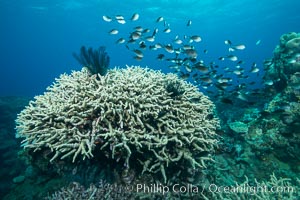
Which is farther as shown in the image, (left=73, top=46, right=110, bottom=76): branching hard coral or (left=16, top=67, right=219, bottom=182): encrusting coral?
(left=73, top=46, right=110, bottom=76): branching hard coral

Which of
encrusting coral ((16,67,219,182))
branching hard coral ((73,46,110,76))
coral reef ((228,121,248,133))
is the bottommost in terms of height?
encrusting coral ((16,67,219,182))

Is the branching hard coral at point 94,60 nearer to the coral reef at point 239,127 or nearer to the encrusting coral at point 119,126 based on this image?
the encrusting coral at point 119,126

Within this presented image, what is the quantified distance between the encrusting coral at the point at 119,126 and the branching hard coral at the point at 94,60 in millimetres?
500

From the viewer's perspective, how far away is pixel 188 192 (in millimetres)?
4676

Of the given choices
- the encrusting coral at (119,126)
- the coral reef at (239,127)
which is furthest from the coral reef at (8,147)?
the coral reef at (239,127)

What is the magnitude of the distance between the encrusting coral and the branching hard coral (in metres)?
0.50

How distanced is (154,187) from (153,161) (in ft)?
1.87

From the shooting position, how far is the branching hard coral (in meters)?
5.37

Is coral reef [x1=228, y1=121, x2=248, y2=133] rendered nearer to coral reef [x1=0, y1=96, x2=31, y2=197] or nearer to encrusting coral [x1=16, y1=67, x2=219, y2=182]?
encrusting coral [x1=16, y1=67, x2=219, y2=182]

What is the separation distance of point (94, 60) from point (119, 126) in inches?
78.7

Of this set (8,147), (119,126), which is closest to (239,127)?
(119,126)

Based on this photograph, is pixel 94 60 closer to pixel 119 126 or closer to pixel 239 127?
pixel 119 126

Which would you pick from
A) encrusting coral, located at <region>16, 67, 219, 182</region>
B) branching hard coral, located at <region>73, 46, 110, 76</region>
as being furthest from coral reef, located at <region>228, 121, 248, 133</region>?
branching hard coral, located at <region>73, 46, 110, 76</region>

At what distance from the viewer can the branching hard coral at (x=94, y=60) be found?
5.37m
